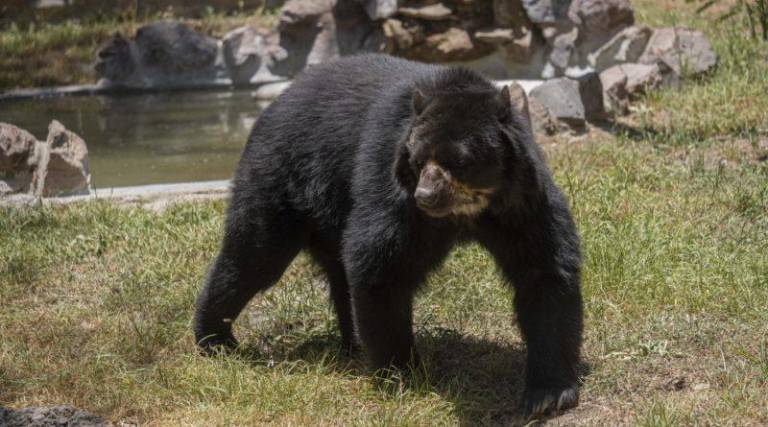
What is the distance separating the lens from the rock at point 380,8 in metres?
13.7

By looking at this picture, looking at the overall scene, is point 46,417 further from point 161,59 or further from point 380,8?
point 161,59

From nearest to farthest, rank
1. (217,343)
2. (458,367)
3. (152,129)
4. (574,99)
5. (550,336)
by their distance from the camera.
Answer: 1. (550,336)
2. (458,367)
3. (217,343)
4. (574,99)
5. (152,129)

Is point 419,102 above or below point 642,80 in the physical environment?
above

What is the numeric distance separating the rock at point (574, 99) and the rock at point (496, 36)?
137 inches

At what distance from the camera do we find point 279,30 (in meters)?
15.9

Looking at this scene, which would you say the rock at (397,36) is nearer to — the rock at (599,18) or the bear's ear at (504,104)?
the rock at (599,18)

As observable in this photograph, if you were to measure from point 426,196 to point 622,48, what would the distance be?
29.0 feet

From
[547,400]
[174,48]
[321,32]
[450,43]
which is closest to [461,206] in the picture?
[547,400]

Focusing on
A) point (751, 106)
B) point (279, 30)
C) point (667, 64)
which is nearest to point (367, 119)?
point (751, 106)

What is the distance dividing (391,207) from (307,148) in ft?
2.55

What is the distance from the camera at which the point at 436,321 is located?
581 cm

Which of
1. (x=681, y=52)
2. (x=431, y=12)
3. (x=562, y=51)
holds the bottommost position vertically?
(x=562, y=51)

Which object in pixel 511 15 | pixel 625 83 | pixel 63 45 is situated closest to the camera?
pixel 625 83

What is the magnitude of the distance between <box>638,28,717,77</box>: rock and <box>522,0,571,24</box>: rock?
6.01 feet
